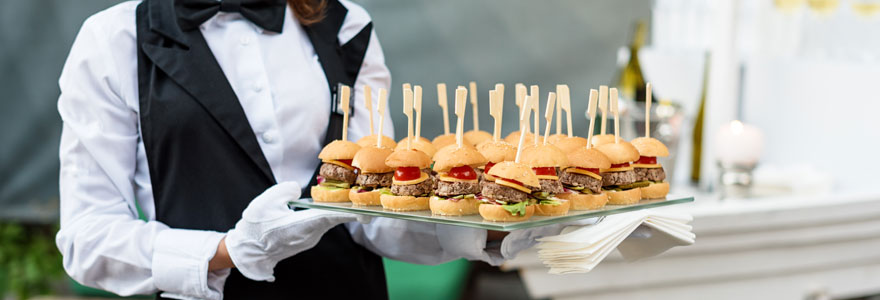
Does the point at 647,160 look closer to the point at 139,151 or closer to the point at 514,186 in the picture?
the point at 514,186

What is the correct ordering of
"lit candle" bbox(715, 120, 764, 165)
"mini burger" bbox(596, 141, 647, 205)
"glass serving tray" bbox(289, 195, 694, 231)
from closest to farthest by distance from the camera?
"glass serving tray" bbox(289, 195, 694, 231) → "mini burger" bbox(596, 141, 647, 205) → "lit candle" bbox(715, 120, 764, 165)

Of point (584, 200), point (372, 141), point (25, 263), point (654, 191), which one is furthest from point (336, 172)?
point (25, 263)

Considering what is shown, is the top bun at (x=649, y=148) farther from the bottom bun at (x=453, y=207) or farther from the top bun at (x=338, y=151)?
the top bun at (x=338, y=151)

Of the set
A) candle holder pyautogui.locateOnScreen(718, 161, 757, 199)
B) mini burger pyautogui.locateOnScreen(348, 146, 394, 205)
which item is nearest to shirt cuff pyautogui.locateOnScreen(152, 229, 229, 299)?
mini burger pyautogui.locateOnScreen(348, 146, 394, 205)

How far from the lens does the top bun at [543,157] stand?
1521 millimetres

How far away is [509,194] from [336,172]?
387mm

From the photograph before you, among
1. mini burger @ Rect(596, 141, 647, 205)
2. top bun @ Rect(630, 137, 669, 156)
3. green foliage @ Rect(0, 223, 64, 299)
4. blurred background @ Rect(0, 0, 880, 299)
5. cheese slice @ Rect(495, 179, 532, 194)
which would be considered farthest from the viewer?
green foliage @ Rect(0, 223, 64, 299)

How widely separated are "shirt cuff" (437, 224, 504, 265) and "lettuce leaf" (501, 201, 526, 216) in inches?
5.8

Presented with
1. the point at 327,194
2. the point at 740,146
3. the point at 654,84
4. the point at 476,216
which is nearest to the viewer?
the point at 476,216

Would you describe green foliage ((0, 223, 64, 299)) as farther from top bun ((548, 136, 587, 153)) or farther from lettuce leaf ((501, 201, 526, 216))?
lettuce leaf ((501, 201, 526, 216))

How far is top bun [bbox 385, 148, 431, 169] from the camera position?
5.15ft

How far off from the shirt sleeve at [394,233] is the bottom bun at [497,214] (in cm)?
12

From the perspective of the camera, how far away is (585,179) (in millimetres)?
1604

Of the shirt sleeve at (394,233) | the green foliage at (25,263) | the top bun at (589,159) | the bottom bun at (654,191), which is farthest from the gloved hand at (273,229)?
A: the green foliage at (25,263)
